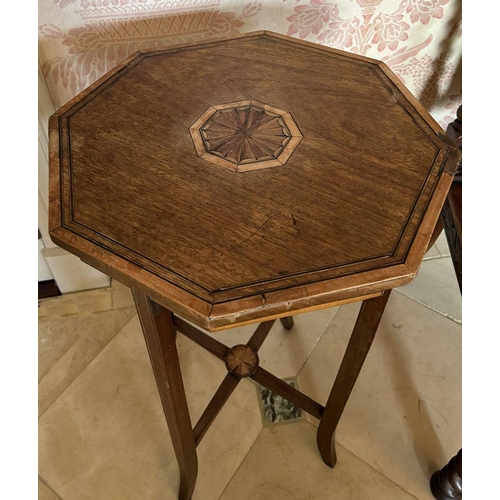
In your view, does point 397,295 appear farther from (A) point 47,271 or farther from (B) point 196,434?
(A) point 47,271

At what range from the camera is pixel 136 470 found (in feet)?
3.57

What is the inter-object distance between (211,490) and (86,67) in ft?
3.26

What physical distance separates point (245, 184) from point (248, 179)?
0.04 ft

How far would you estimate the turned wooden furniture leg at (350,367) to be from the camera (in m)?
0.72

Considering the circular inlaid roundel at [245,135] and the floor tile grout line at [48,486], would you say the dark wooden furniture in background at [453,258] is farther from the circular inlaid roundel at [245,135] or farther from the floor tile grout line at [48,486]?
the floor tile grout line at [48,486]

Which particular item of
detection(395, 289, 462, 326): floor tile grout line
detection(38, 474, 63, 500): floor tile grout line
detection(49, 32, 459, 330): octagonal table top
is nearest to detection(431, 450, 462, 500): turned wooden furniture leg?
detection(395, 289, 462, 326): floor tile grout line

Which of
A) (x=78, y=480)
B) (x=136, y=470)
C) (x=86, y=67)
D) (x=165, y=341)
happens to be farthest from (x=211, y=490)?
(x=86, y=67)

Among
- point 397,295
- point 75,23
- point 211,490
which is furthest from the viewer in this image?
point 397,295

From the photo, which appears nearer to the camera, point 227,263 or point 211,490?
point 227,263

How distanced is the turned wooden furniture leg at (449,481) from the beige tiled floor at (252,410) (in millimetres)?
41

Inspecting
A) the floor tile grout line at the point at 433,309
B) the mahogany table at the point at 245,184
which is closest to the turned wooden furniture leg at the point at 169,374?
the mahogany table at the point at 245,184

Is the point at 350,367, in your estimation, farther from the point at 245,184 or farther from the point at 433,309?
the point at 433,309

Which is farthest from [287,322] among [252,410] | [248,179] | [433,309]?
[248,179]

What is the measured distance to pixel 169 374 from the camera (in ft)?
2.37
